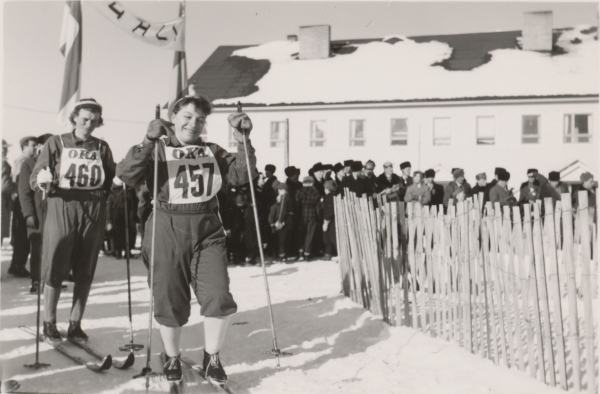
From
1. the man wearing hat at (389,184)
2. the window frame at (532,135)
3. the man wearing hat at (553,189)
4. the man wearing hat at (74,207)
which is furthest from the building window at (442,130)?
the man wearing hat at (74,207)

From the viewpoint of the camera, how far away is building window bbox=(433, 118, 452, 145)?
22203mm

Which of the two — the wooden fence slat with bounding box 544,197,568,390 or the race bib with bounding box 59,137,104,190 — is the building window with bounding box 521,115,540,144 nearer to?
the wooden fence slat with bounding box 544,197,568,390

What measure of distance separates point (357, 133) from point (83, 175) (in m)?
19.5

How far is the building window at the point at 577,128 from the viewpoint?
21.1 metres

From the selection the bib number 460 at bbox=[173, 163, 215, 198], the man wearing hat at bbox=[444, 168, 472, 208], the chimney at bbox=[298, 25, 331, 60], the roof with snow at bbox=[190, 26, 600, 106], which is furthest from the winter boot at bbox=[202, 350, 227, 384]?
the chimney at bbox=[298, 25, 331, 60]

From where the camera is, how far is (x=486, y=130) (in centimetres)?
2195

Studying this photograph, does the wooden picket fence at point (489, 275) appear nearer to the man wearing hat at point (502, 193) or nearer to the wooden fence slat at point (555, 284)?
the wooden fence slat at point (555, 284)

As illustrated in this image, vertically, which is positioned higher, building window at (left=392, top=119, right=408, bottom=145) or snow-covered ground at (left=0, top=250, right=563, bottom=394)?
building window at (left=392, top=119, right=408, bottom=145)

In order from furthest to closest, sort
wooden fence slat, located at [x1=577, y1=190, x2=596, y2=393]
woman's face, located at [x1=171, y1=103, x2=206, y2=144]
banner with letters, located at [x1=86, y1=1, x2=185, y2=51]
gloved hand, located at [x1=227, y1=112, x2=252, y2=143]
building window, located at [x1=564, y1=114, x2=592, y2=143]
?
building window, located at [x1=564, y1=114, x2=592, y2=143] < banner with letters, located at [x1=86, y1=1, x2=185, y2=51] < gloved hand, located at [x1=227, y1=112, x2=252, y2=143] < woman's face, located at [x1=171, y1=103, x2=206, y2=144] < wooden fence slat, located at [x1=577, y1=190, x2=596, y2=393]

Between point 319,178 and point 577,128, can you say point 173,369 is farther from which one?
point 577,128

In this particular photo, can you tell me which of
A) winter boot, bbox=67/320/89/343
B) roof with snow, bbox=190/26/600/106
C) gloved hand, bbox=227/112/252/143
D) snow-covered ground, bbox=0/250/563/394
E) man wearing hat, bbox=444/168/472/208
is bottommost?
snow-covered ground, bbox=0/250/563/394

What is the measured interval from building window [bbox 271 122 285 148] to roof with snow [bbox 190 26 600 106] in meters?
0.94

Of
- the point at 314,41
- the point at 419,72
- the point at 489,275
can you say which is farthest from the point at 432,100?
the point at 489,275

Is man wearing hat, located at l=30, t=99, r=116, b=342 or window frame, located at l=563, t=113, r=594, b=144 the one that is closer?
man wearing hat, located at l=30, t=99, r=116, b=342
